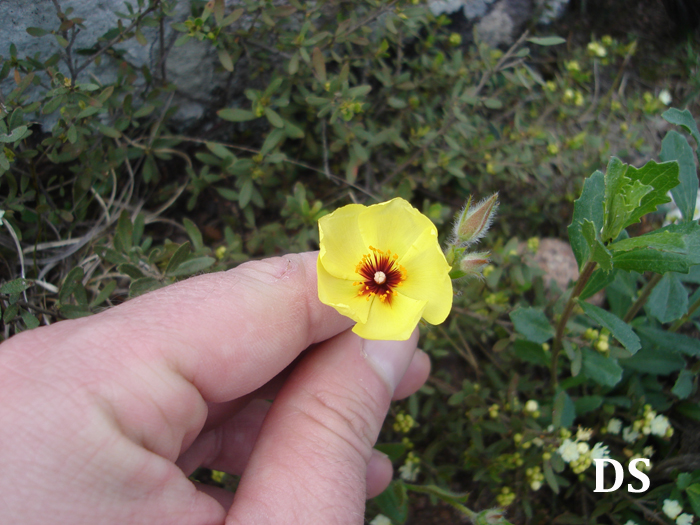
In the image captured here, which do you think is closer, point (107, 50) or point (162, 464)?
point (162, 464)

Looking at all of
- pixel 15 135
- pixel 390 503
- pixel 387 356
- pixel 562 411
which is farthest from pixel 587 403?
pixel 15 135

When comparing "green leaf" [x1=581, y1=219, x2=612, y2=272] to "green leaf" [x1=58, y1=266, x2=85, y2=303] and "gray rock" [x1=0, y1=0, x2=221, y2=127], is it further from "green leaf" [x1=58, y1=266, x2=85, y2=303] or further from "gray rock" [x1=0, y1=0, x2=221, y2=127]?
"gray rock" [x1=0, y1=0, x2=221, y2=127]

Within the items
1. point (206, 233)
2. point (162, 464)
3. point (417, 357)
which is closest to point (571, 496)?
point (417, 357)

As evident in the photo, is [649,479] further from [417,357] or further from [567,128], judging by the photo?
[567,128]

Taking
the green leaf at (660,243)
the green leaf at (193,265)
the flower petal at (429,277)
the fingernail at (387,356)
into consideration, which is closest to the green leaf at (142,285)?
the green leaf at (193,265)

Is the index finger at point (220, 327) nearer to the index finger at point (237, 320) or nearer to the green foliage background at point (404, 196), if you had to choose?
the index finger at point (237, 320)

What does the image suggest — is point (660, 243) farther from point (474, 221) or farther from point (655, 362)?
point (655, 362)
